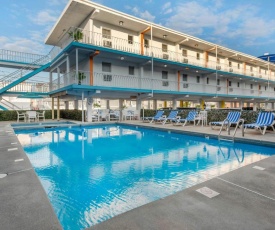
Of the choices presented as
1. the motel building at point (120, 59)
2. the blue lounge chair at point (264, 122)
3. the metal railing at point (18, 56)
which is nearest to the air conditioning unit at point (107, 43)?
the motel building at point (120, 59)

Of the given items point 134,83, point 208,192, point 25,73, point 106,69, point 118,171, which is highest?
point 106,69

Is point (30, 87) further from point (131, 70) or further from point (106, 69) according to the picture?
point (131, 70)

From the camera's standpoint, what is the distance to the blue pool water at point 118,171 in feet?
10.2

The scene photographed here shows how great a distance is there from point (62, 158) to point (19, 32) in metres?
24.4

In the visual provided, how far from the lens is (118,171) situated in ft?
15.6

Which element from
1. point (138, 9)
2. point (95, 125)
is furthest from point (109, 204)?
point (138, 9)

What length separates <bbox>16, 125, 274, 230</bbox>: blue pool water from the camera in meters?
3.10

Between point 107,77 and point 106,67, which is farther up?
point 106,67

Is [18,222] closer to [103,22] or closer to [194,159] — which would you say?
[194,159]

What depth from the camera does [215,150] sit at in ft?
22.4

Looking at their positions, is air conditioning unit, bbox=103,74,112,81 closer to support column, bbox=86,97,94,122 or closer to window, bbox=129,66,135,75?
support column, bbox=86,97,94,122

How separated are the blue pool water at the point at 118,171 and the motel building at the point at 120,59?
8901mm

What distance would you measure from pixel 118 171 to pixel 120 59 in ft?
48.1

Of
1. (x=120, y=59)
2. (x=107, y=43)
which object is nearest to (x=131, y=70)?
(x=120, y=59)
